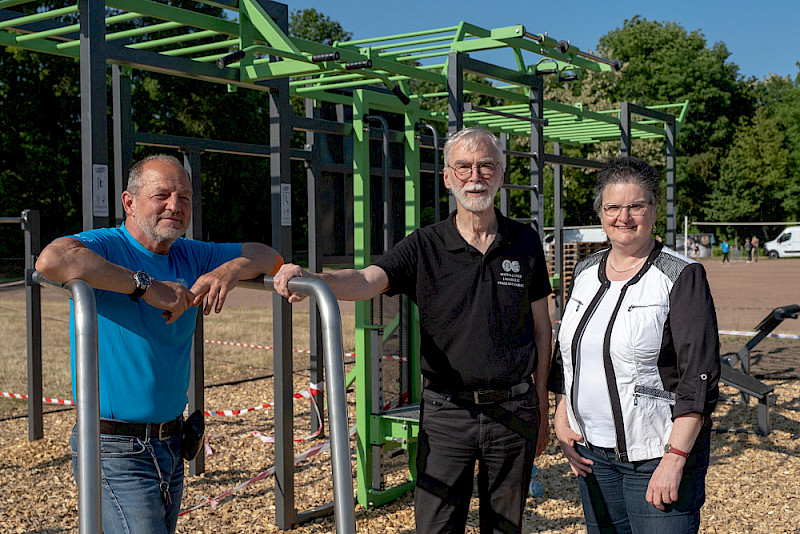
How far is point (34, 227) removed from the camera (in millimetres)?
6359

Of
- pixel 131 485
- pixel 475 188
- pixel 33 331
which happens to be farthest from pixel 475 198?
pixel 33 331

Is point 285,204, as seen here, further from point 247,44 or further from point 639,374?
point 639,374

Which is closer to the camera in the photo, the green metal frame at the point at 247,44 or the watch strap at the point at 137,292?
the watch strap at the point at 137,292

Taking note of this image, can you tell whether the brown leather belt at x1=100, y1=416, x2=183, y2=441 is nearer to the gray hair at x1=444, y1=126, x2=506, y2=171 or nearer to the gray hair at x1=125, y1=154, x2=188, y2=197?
the gray hair at x1=125, y1=154, x2=188, y2=197

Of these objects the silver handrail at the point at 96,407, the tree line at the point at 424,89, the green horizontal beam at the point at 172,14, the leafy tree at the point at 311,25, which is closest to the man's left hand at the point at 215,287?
the silver handrail at the point at 96,407

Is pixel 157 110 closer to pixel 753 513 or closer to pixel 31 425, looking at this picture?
pixel 31 425

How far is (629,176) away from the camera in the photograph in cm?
263

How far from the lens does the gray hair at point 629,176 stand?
262 cm

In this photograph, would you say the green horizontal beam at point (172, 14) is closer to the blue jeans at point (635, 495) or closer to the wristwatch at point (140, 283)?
the wristwatch at point (140, 283)

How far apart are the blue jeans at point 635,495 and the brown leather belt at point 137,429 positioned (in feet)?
4.48

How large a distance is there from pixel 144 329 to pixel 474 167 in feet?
4.05

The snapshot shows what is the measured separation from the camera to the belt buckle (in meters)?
2.72

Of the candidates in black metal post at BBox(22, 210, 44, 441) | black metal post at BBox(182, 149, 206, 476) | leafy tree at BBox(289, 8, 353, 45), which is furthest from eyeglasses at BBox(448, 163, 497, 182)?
leafy tree at BBox(289, 8, 353, 45)

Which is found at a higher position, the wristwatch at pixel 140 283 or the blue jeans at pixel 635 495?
the wristwatch at pixel 140 283
